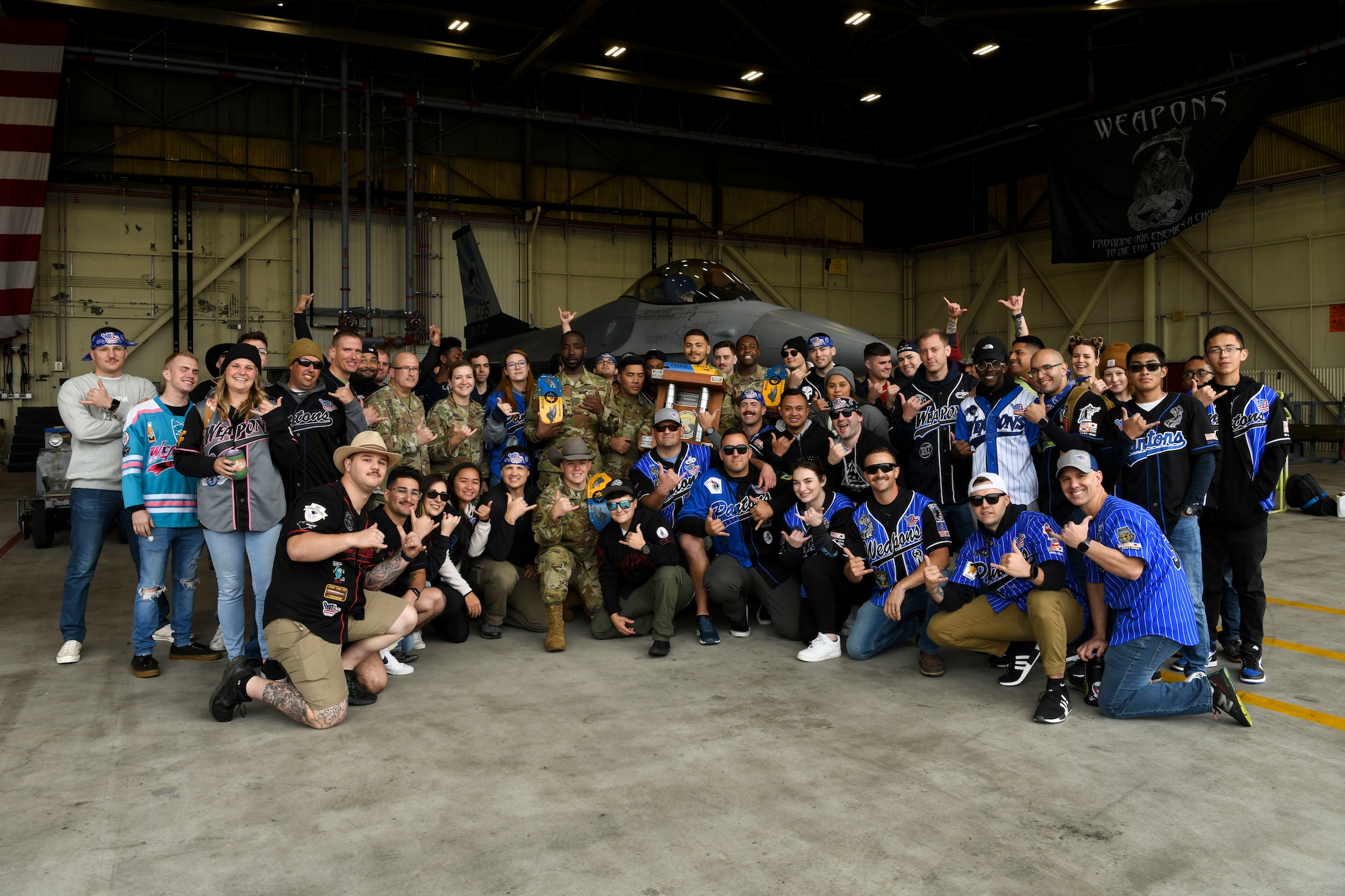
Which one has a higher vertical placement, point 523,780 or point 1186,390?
point 1186,390

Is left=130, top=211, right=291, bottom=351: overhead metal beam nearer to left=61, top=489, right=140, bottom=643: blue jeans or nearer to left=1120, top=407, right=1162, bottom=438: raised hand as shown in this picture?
left=61, top=489, right=140, bottom=643: blue jeans

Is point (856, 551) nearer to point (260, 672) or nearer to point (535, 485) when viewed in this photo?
point (535, 485)

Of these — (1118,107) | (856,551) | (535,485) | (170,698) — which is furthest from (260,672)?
(1118,107)

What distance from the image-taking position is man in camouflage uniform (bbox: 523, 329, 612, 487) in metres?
6.30

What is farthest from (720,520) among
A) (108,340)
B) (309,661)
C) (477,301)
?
(477,301)

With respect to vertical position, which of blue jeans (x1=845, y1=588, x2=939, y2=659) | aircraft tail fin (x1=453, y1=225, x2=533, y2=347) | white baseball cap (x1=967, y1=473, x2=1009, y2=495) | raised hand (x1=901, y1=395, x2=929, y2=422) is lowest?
blue jeans (x1=845, y1=588, x2=939, y2=659)

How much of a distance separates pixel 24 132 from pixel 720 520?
18.6 meters

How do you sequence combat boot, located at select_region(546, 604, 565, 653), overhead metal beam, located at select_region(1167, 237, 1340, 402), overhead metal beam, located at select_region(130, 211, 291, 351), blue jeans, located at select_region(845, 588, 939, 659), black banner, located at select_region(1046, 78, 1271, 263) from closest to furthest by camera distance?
blue jeans, located at select_region(845, 588, 939, 659) < combat boot, located at select_region(546, 604, 565, 653) < black banner, located at select_region(1046, 78, 1271, 263) < overhead metal beam, located at select_region(1167, 237, 1340, 402) < overhead metal beam, located at select_region(130, 211, 291, 351)

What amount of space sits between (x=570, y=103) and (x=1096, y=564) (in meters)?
21.7

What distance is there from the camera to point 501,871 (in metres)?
2.73

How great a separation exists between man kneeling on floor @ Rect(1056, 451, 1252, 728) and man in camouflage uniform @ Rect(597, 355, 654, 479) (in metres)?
3.32

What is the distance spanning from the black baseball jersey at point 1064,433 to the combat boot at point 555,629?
10.1ft

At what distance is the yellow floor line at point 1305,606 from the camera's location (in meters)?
6.15

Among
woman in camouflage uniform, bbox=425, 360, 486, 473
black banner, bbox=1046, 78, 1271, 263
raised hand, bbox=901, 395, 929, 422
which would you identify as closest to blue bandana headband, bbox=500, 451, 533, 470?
woman in camouflage uniform, bbox=425, 360, 486, 473
